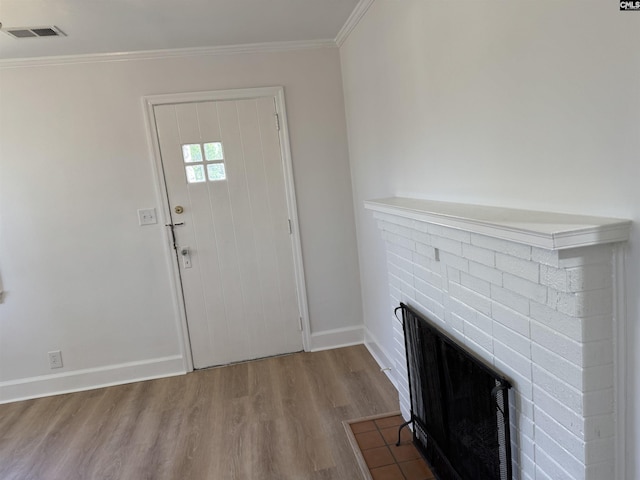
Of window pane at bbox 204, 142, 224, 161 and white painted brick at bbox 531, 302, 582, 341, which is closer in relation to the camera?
white painted brick at bbox 531, 302, 582, 341

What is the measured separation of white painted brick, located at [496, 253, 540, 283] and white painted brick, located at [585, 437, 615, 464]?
40 cm

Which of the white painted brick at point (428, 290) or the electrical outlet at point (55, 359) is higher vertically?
the white painted brick at point (428, 290)

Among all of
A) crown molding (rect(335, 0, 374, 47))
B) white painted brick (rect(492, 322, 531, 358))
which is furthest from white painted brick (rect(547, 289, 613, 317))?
crown molding (rect(335, 0, 374, 47))

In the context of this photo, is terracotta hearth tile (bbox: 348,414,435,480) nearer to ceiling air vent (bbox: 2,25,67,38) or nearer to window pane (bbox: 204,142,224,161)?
window pane (bbox: 204,142,224,161)

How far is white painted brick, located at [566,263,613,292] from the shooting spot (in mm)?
932

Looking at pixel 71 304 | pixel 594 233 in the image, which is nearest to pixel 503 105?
pixel 594 233

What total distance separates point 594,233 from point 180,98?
111 inches

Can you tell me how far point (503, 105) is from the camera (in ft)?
4.25

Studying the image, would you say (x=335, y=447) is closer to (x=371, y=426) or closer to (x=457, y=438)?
(x=371, y=426)

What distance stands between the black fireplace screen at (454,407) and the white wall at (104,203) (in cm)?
154

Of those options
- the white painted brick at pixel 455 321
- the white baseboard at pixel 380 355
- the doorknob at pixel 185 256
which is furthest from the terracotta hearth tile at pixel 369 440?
the doorknob at pixel 185 256

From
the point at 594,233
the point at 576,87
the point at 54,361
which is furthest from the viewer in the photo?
the point at 54,361

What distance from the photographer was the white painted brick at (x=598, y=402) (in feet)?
3.23

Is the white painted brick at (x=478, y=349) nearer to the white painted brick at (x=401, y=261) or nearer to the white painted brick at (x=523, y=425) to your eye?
the white painted brick at (x=523, y=425)
